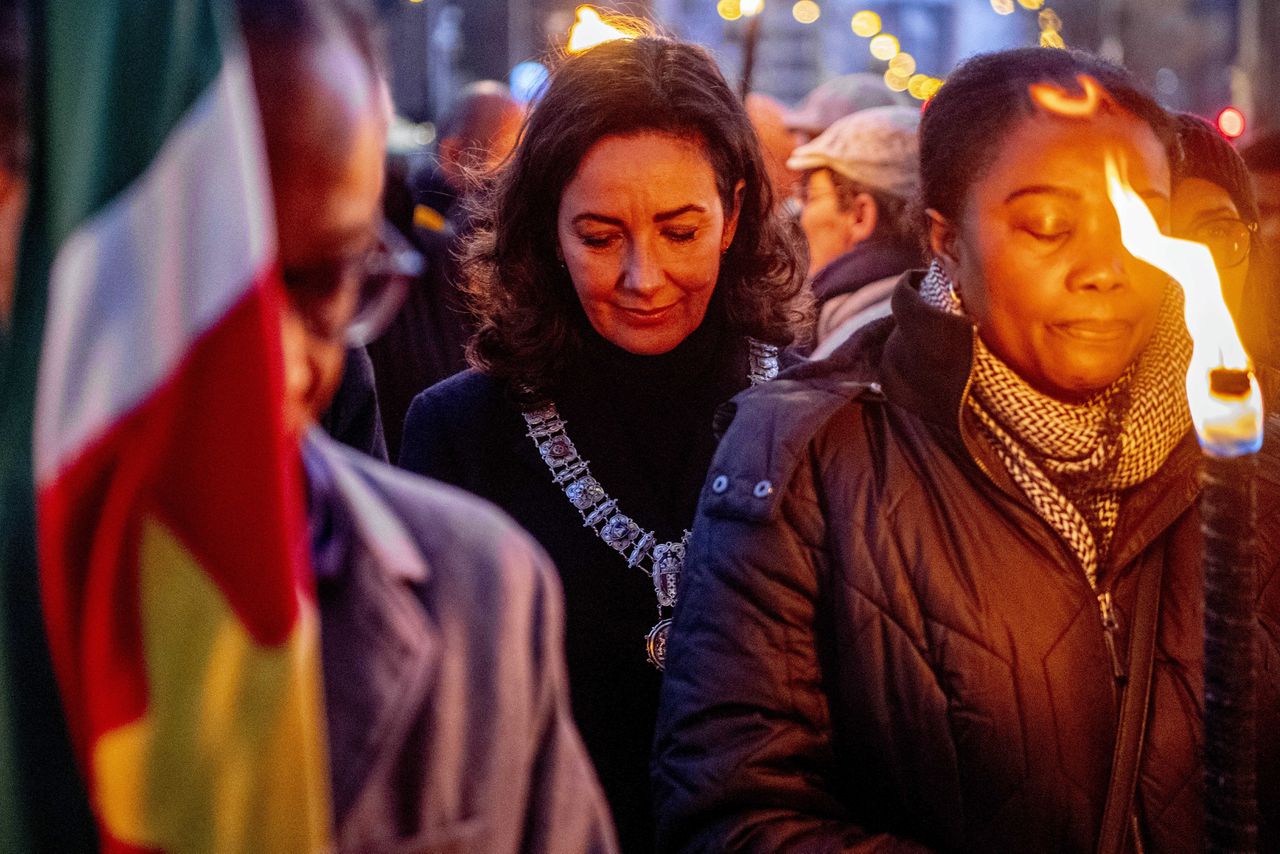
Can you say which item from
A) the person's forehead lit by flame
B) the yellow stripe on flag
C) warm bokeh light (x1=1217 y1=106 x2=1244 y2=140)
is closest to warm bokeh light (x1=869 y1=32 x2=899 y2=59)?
warm bokeh light (x1=1217 y1=106 x2=1244 y2=140)

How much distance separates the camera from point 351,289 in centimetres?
110

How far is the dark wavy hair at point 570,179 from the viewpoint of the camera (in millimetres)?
2754

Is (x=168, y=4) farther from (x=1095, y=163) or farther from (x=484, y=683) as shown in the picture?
(x=1095, y=163)

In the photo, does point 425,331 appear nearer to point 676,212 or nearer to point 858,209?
point 858,209

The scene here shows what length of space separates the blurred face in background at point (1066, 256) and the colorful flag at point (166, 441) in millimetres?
1413

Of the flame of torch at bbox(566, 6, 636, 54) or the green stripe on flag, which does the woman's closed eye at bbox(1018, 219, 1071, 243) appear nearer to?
the flame of torch at bbox(566, 6, 636, 54)

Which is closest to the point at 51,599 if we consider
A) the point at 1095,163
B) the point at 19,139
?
the point at 19,139

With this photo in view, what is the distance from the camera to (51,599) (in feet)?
3.09

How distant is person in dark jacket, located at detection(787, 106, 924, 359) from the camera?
407 cm

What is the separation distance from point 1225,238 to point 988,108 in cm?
62

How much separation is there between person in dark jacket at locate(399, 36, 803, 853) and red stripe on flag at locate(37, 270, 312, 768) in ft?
5.50

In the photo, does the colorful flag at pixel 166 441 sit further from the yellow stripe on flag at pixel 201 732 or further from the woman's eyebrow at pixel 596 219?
the woman's eyebrow at pixel 596 219

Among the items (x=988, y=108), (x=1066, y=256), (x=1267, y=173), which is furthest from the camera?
(x=1267, y=173)

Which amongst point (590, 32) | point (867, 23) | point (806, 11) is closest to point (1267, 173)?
point (590, 32)
